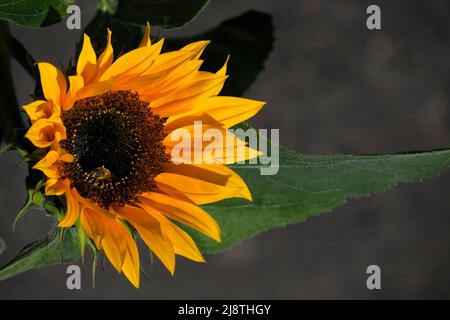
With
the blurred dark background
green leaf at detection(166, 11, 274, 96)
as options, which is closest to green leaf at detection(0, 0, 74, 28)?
green leaf at detection(166, 11, 274, 96)

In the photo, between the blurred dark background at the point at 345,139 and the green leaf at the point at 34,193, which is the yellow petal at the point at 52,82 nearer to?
the green leaf at the point at 34,193

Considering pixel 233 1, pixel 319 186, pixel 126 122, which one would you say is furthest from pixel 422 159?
pixel 233 1

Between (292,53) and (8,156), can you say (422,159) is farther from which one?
(292,53)

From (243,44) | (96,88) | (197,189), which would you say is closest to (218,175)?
(197,189)

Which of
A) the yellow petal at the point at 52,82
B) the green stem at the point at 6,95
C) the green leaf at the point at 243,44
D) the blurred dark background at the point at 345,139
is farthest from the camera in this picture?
the blurred dark background at the point at 345,139

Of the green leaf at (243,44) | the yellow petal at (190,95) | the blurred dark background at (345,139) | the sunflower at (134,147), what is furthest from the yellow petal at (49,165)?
the blurred dark background at (345,139)
